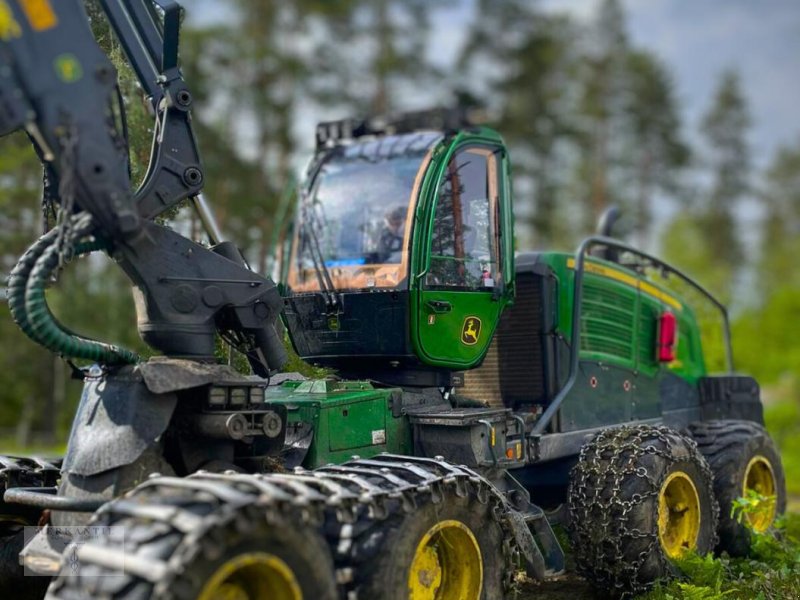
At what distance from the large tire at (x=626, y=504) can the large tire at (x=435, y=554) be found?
131 centimetres

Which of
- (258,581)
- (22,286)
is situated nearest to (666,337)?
(258,581)

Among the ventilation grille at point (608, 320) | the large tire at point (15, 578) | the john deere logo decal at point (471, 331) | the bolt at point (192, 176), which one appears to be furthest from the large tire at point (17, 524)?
the ventilation grille at point (608, 320)

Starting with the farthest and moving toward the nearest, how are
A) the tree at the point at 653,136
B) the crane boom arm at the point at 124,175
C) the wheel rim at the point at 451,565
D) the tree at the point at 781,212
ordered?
the tree at the point at 781,212
the tree at the point at 653,136
the wheel rim at the point at 451,565
the crane boom arm at the point at 124,175

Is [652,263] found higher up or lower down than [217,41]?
lower down

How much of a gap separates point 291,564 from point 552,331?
13.5 ft

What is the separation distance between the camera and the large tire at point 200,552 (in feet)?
13.9

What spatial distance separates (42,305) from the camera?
517cm

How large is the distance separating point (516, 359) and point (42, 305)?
439 centimetres

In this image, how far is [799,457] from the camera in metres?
20.2

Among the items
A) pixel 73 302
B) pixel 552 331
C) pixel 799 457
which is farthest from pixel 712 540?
pixel 73 302

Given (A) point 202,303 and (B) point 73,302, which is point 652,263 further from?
(B) point 73,302

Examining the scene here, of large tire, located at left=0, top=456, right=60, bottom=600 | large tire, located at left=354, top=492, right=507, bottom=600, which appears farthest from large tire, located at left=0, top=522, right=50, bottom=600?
large tire, located at left=354, top=492, right=507, bottom=600

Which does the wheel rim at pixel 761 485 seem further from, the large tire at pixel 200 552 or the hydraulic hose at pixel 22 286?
the hydraulic hose at pixel 22 286

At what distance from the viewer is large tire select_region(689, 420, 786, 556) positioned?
8.36m
